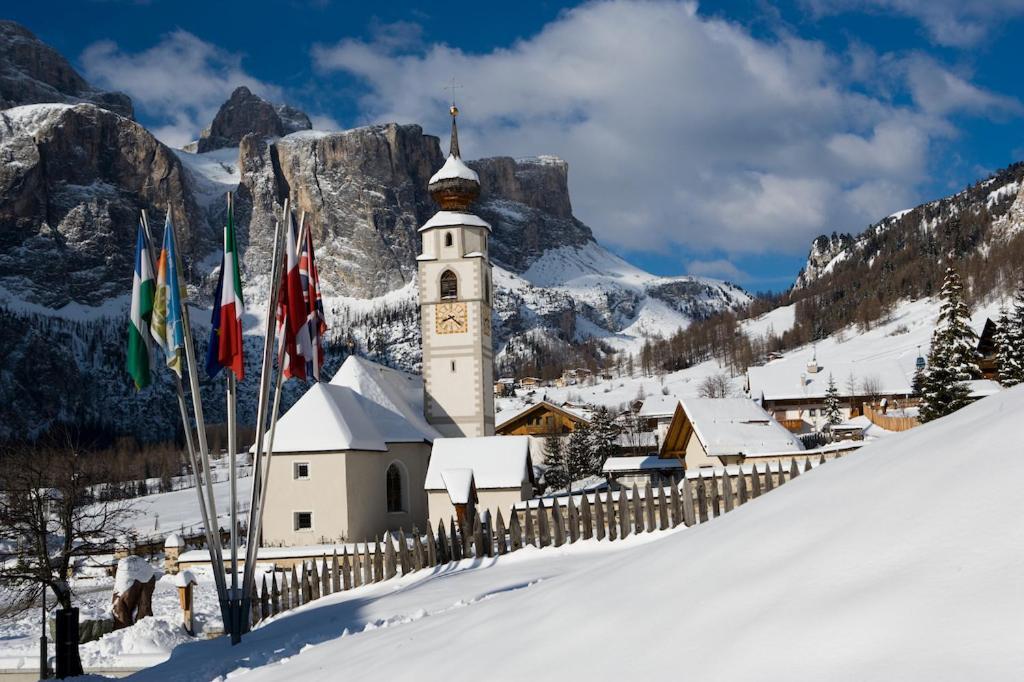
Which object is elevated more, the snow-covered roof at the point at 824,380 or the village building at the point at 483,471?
the snow-covered roof at the point at 824,380

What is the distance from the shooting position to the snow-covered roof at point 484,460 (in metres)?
34.9

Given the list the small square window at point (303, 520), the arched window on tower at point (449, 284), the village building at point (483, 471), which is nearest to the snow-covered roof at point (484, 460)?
the village building at point (483, 471)

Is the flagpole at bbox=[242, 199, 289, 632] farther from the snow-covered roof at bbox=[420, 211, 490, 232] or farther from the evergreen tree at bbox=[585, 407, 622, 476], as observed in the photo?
the evergreen tree at bbox=[585, 407, 622, 476]

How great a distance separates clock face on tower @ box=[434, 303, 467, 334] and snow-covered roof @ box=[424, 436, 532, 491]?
30.3 ft

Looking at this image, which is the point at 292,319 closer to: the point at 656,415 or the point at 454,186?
the point at 454,186

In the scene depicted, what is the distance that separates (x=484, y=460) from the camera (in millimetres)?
35812

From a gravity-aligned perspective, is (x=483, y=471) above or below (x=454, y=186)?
below

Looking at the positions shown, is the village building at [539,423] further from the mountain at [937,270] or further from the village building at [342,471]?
the mountain at [937,270]

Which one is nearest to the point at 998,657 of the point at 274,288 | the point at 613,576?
the point at 613,576

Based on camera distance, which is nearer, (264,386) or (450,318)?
(264,386)

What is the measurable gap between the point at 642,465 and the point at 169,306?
3668cm

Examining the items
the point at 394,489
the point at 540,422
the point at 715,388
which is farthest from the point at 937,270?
the point at 394,489

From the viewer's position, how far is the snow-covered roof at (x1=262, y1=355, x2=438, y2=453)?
37.2m

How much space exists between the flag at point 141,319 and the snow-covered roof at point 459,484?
698 inches
